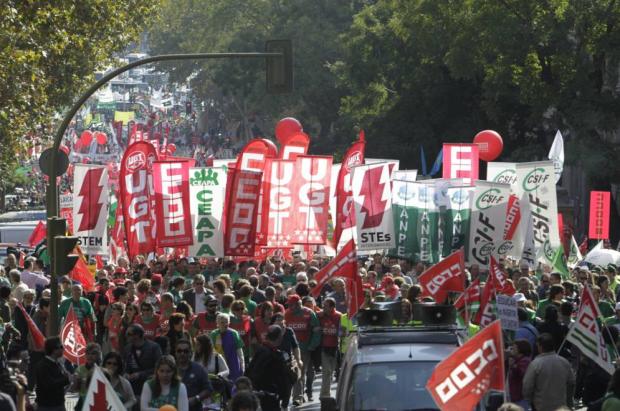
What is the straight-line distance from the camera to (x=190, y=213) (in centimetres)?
2567

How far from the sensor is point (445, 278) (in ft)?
63.2

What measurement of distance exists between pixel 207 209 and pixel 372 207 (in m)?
2.63

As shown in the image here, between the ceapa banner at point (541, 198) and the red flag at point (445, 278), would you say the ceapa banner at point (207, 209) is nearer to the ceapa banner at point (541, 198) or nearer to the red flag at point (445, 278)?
the ceapa banner at point (541, 198)

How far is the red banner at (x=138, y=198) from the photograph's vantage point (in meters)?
25.6

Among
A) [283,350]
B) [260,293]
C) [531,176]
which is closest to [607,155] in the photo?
[531,176]

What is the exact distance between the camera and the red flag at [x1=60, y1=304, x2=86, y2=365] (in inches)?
648

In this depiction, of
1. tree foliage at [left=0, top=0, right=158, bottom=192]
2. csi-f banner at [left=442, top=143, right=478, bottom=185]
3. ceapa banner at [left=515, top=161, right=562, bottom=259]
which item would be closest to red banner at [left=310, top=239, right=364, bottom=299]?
tree foliage at [left=0, top=0, right=158, bottom=192]

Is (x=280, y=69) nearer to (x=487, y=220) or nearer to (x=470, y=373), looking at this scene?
(x=487, y=220)

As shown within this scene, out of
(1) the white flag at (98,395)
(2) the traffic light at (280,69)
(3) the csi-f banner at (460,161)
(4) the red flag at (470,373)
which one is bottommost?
(1) the white flag at (98,395)

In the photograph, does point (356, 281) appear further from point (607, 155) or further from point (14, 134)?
point (607, 155)

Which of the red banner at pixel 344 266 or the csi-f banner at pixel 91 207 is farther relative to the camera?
the csi-f banner at pixel 91 207

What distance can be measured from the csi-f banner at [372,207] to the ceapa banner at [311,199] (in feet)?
2.31

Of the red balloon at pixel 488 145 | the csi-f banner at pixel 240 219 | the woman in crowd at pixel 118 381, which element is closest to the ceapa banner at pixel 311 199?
the csi-f banner at pixel 240 219

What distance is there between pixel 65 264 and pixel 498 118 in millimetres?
32083
